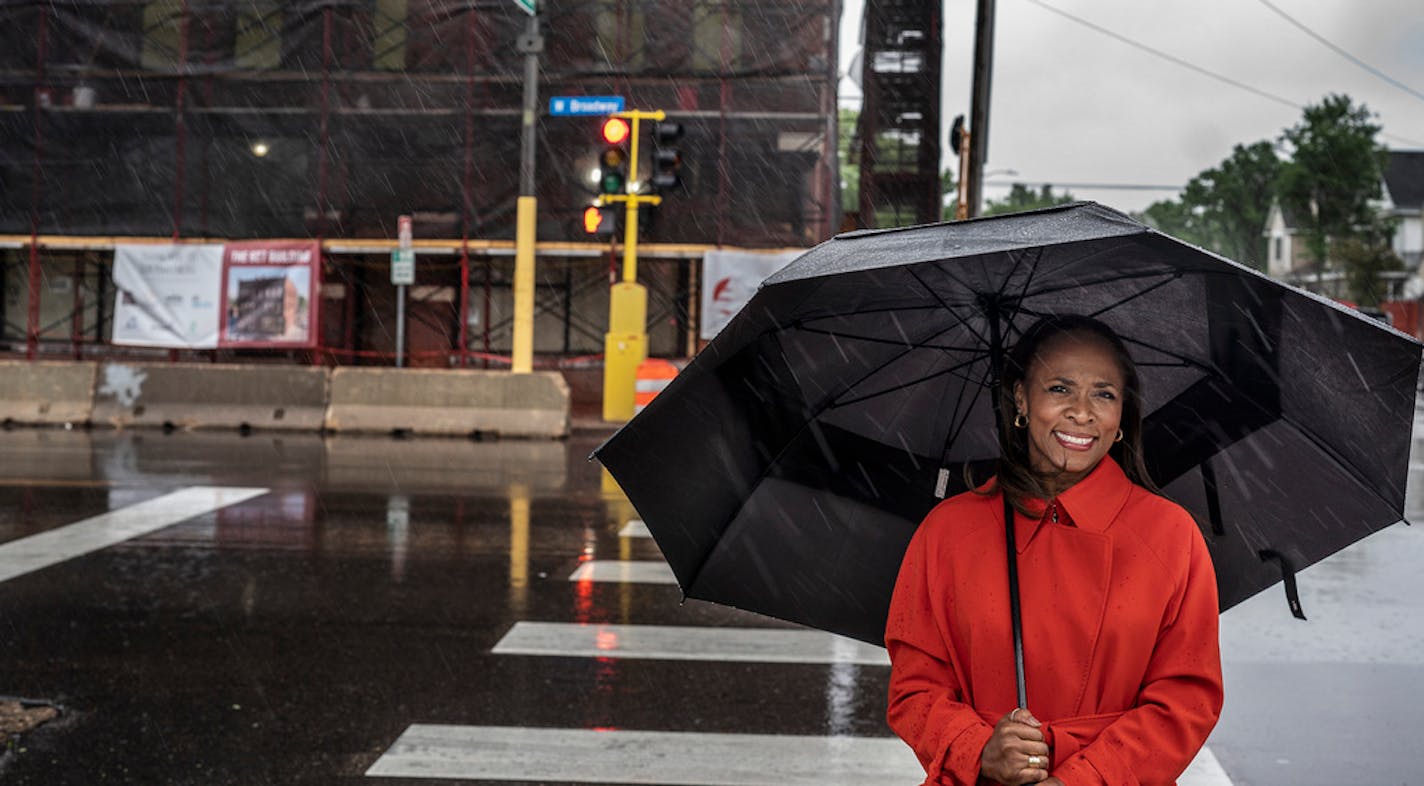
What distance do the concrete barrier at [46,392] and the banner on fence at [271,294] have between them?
3810 millimetres

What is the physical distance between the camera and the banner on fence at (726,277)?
23031 millimetres

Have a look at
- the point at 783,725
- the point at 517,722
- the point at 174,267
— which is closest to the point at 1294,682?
the point at 783,725

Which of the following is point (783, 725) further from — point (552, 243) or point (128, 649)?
point (552, 243)

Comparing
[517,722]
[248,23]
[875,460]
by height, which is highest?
[248,23]

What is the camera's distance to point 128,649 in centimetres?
689

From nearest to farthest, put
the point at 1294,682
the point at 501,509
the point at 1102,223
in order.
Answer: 1. the point at 1102,223
2. the point at 1294,682
3. the point at 501,509

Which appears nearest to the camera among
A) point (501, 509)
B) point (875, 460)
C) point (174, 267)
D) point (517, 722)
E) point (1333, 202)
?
point (875, 460)

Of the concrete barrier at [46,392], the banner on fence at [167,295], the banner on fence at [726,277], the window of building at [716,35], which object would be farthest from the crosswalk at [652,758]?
the window of building at [716,35]

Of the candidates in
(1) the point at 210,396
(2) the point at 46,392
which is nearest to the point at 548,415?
(1) the point at 210,396

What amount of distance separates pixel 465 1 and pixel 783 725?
2027 cm

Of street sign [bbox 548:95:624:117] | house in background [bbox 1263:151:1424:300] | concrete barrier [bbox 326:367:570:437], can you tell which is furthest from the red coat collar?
house in background [bbox 1263:151:1424:300]

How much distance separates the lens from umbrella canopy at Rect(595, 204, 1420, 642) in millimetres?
2688

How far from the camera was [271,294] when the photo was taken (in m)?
22.7

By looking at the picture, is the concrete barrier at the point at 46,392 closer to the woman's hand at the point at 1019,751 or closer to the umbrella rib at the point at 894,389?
the umbrella rib at the point at 894,389
